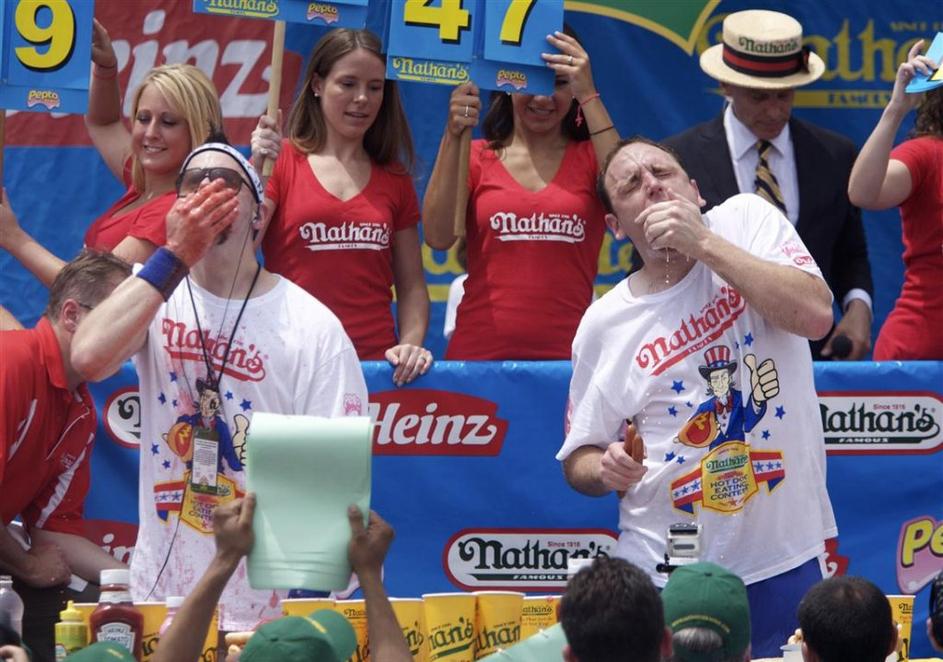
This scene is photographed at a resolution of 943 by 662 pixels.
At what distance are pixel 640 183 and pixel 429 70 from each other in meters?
1.25

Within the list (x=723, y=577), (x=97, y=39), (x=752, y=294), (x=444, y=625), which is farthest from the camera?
(x=97, y=39)

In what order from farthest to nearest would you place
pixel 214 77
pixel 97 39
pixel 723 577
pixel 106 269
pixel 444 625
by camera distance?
pixel 214 77 → pixel 97 39 → pixel 106 269 → pixel 444 625 → pixel 723 577

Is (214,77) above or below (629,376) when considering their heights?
above

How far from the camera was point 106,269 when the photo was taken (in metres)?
4.81

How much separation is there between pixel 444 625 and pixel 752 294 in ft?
3.87

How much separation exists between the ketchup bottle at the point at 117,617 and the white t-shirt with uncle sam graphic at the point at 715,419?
140cm

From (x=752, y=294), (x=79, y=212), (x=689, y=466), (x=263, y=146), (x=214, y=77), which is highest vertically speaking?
(x=214, y=77)

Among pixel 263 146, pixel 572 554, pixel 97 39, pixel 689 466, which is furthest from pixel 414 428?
pixel 97 39

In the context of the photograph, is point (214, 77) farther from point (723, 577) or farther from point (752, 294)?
point (723, 577)

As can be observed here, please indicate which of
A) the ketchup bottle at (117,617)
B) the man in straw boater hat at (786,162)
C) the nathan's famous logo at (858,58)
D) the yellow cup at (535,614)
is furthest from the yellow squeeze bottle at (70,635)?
the nathan's famous logo at (858,58)

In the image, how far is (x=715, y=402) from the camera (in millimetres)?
4488

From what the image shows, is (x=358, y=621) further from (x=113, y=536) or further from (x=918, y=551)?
(x=918, y=551)

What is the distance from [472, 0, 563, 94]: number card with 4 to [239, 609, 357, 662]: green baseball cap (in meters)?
2.93

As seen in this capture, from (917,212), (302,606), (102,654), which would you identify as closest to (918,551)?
(917,212)
